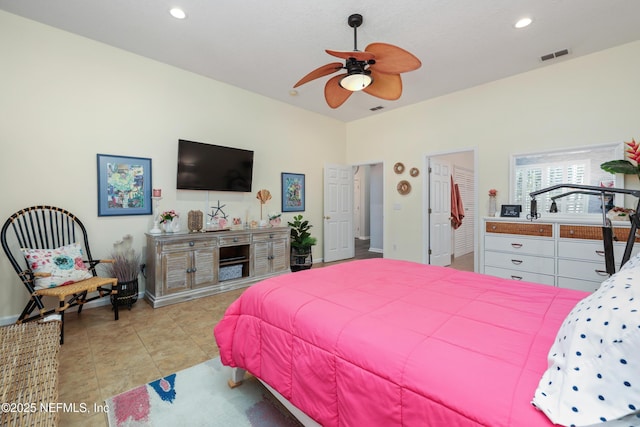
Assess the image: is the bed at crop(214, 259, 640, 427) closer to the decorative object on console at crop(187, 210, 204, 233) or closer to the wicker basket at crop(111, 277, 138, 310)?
the wicker basket at crop(111, 277, 138, 310)

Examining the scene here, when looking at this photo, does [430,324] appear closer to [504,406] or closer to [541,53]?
[504,406]

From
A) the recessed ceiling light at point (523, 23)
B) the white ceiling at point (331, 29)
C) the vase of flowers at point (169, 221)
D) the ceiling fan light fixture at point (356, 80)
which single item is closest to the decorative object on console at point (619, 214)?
the white ceiling at point (331, 29)

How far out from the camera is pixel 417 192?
5031 mm

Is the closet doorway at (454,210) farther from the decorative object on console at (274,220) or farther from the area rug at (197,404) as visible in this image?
the area rug at (197,404)

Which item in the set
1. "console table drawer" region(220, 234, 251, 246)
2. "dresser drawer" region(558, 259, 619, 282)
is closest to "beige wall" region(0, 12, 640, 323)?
"console table drawer" region(220, 234, 251, 246)

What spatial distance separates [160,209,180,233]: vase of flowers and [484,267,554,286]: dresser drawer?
4096 millimetres

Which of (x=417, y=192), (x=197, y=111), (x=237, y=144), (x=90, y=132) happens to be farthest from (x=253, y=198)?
(x=417, y=192)

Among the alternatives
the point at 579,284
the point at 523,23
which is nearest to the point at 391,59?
the point at 523,23

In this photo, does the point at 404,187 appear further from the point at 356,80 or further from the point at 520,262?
the point at 356,80

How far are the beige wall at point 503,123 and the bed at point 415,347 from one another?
119 inches

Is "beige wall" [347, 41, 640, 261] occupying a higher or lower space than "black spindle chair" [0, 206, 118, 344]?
higher

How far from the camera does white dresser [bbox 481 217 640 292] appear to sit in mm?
2949

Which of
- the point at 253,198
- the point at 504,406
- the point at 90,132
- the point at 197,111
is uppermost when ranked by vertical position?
the point at 197,111

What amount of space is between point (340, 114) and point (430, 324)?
5.09 m
